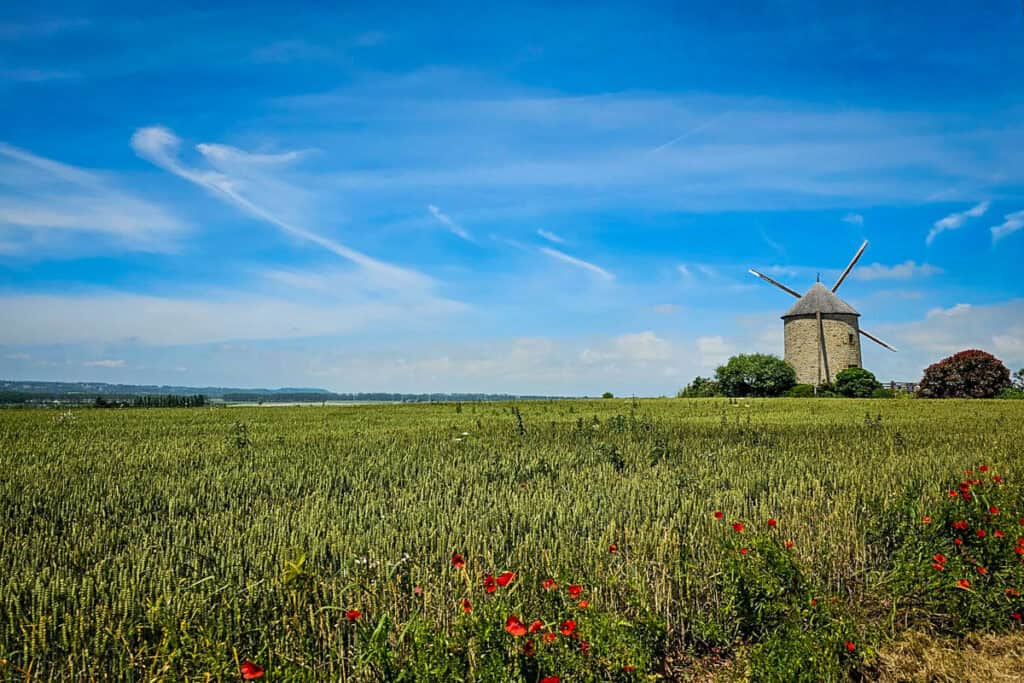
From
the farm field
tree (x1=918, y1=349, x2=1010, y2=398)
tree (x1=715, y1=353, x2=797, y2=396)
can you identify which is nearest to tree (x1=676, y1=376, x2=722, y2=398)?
tree (x1=715, y1=353, x2=797, y2=396)

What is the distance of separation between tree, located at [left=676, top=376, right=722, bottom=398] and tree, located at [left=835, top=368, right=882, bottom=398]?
28.9 ft

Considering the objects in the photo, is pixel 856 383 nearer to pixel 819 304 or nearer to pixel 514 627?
pixel 819 304

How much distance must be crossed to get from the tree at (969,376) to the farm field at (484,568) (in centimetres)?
4921

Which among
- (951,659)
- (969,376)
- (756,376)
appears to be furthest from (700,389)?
(951,659)

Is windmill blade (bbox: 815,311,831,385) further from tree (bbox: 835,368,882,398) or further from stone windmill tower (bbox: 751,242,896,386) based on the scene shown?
tree (bbox: 835,368,882,398)

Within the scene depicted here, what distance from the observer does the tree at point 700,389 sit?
5464cm

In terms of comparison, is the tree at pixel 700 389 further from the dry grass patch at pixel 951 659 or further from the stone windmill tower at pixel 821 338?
the dry grass patch at pixel 951 659

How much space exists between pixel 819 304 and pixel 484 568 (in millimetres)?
57178

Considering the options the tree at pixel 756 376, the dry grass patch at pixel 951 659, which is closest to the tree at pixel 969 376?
the tree at pixel 756 376

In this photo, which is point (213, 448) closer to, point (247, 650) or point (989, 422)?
point (247, 650)

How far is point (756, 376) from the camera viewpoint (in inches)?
2087

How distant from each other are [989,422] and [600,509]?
60.4ft

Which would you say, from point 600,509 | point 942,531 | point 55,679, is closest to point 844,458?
point 942,531

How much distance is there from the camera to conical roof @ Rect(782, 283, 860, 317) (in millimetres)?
55844
